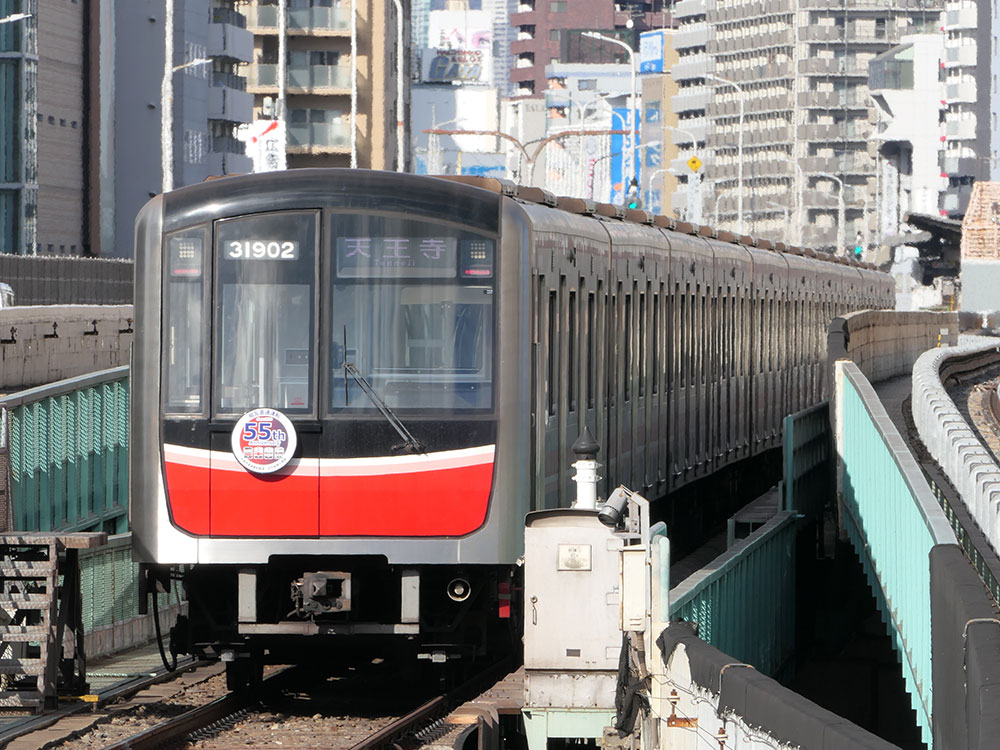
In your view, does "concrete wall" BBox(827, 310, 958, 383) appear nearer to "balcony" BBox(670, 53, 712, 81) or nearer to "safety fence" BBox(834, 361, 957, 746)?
"safety fence" BBox(834, 361, 957, 746)

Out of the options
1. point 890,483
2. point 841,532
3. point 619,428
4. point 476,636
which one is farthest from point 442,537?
point 841,532

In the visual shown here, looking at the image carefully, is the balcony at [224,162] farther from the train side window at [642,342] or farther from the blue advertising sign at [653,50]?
the blue advertising sign at [653,50]

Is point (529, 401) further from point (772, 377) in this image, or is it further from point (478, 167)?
point (478, 167)

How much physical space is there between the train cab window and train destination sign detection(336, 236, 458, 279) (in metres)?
0.20

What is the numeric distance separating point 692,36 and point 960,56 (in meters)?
25.1

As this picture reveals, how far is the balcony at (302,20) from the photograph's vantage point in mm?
87500

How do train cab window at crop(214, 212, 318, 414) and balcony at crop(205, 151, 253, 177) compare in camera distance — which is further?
balcony at crop(205, 151, 253, 177)

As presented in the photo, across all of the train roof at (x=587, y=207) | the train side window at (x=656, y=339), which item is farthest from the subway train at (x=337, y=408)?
the train side window at (x=656, y=339)

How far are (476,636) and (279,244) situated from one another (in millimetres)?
2575

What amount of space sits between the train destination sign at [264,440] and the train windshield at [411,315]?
314mm

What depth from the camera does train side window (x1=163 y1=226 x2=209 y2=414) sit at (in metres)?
12.9

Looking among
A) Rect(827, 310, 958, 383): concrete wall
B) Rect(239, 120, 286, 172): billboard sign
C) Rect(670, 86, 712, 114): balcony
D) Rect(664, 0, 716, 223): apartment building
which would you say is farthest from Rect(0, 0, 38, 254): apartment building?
Rect(670, 86, 712, 114): balcony

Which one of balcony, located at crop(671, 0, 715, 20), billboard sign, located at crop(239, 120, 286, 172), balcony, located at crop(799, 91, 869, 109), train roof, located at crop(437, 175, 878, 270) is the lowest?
train roof, located at crop(437, 175, 878, 270)

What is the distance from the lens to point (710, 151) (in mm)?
166750
